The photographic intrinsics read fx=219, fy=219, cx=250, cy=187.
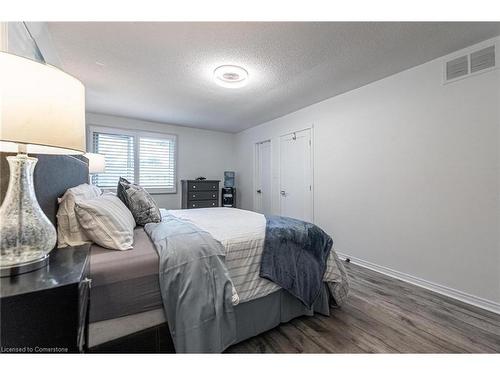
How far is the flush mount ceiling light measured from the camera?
2418 mm

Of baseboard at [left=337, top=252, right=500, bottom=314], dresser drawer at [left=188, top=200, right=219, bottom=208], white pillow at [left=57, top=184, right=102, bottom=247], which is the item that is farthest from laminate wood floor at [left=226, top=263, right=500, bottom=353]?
dresser drawer at [left=188, top=200, right=219, bottom=208]

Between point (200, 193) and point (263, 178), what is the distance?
1.43 m

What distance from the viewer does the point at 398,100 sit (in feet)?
8.43

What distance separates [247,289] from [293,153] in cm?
294

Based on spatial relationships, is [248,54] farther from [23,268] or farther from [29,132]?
[23,268]

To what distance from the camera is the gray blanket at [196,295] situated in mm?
1197

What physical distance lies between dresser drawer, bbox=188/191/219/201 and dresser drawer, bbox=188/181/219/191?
7cm

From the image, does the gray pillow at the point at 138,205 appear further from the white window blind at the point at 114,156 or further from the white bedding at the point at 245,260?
the white window blind at the point at 114,156

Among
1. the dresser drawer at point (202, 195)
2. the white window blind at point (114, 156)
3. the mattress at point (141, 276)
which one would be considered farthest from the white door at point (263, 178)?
the mattress at point (141, 276)

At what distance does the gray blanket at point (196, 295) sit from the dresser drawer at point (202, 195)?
3.43 meters

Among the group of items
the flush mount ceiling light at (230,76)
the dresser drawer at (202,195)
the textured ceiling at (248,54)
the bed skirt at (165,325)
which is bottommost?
the bed skirt at (165,325)

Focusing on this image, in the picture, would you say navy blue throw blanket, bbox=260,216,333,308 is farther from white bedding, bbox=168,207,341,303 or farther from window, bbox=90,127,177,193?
window, bbox=90,127,177,193

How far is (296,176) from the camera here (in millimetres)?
3963
